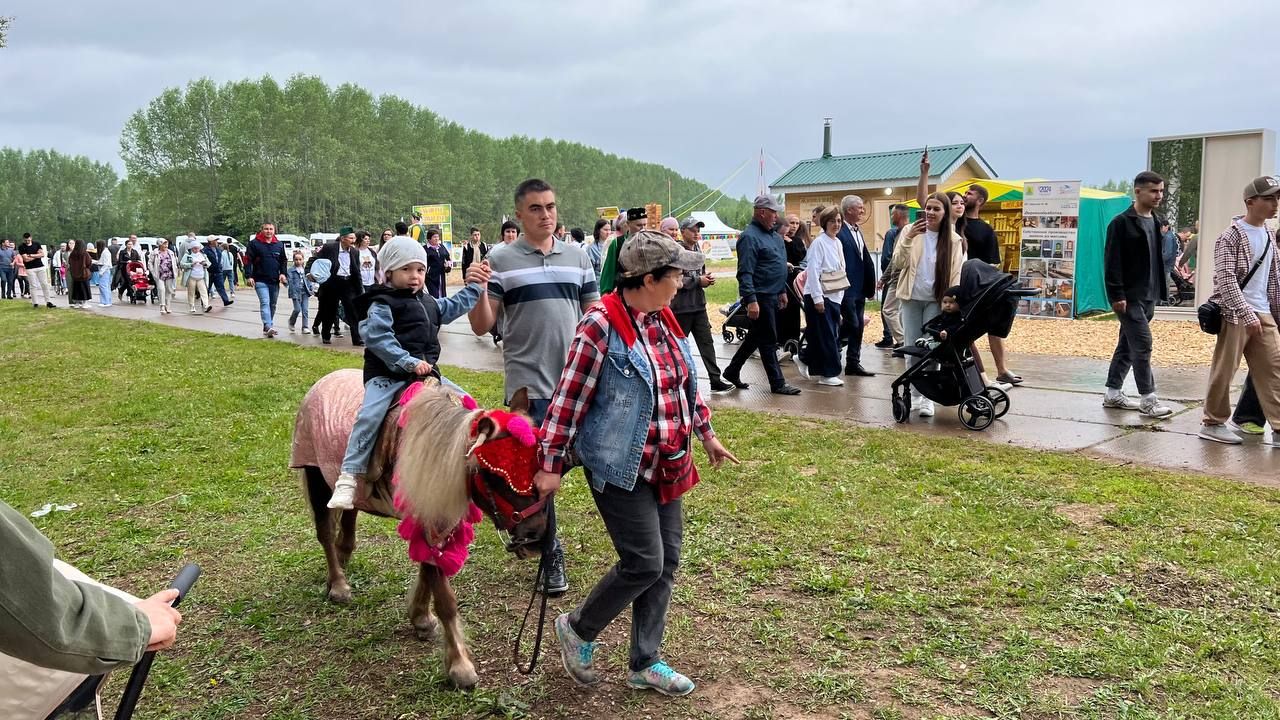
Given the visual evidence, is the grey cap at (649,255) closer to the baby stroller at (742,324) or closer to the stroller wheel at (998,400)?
the stroller wheel at (998,400)

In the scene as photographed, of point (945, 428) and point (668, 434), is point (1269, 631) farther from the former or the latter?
point (945, 428)

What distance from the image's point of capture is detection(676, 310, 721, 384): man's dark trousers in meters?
8.98

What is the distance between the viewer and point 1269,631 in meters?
3.61

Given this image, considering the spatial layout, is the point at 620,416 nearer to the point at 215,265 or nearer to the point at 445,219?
the point at 215,265

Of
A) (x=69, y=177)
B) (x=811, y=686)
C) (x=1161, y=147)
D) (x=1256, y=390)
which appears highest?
(x=69, y=177)

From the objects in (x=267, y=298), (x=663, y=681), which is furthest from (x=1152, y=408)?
(x=267, y=298)

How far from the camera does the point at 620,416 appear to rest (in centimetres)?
306

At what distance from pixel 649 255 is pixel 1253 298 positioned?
5729 millimetres

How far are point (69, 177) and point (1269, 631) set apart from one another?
427 ft

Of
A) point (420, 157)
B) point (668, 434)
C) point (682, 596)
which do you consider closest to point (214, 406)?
point (682, 596)

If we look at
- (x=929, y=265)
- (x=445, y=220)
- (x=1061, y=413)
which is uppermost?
(x=445, y=220)

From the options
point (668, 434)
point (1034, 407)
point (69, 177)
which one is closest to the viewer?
point (668, 434)

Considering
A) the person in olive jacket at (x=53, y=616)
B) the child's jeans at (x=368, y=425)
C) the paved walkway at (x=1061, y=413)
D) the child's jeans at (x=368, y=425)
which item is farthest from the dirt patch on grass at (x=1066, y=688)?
the paved walkway at (x=1061, y=413)

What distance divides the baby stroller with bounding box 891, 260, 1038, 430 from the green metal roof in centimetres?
1660
